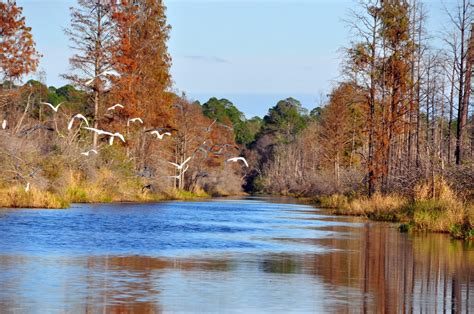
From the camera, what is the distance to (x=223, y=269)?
1708cm

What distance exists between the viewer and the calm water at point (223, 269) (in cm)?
1275

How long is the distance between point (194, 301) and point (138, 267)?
4346mm

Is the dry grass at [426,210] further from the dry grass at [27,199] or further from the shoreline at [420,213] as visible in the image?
the dry grass at [27,199]

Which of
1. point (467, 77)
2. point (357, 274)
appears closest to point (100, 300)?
point (357, 274)

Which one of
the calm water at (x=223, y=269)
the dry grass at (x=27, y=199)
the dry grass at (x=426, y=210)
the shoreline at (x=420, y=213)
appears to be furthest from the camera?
the dry grass at (x=27, y=199)

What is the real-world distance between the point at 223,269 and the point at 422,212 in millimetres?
15066

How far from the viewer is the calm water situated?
41.8ft

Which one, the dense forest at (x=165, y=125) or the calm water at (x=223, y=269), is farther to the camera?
the dense forest at (x=165, y=125)

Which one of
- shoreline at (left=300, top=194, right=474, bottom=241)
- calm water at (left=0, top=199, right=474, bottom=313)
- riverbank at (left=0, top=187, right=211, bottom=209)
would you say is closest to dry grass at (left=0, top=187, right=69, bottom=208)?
riverbank at (left=0, top=187, right=211, bottom=209)

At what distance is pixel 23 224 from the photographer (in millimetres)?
26656

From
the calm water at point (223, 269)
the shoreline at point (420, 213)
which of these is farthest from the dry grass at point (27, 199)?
the shoreline at point (420, 213)

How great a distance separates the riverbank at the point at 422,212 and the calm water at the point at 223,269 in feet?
3.15

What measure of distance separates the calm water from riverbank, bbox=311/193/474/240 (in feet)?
3.15

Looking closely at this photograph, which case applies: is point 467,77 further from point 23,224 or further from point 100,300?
point 100,300
